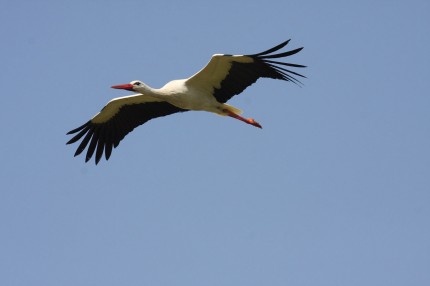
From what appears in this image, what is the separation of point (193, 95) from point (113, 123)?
1.89 metres

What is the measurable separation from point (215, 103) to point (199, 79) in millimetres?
432

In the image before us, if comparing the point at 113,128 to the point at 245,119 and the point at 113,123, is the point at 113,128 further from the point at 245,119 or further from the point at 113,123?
the point at 245,119

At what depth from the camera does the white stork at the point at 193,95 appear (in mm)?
11281

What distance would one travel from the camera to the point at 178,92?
1148 centimetres

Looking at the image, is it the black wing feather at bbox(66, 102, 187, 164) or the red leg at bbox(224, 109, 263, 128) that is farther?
the black wing feather at bbox(66, 102, 187, 164)

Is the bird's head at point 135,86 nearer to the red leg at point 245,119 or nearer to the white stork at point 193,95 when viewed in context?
the white stork at point 193,95

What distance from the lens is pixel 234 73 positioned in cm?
1155

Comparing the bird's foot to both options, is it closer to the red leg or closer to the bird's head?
the red leg

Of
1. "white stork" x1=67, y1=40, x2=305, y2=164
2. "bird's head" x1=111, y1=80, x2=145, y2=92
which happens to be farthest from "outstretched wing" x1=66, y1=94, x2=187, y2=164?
"bird's head" x1=111, y1=80, x2=145, y2=92

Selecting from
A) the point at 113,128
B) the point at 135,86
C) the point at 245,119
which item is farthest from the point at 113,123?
the point at 245,119

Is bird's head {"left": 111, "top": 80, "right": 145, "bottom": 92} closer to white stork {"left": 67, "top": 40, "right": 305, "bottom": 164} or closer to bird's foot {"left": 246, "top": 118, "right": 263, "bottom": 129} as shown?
white stork {"left": 67, "top": 40, "right": 305, "bottom": 164}

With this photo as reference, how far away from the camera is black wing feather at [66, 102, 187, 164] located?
12.8 metres

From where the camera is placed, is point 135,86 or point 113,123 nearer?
point 135,86

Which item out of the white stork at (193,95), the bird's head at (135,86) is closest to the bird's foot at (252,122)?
the white stork at (193,95)
